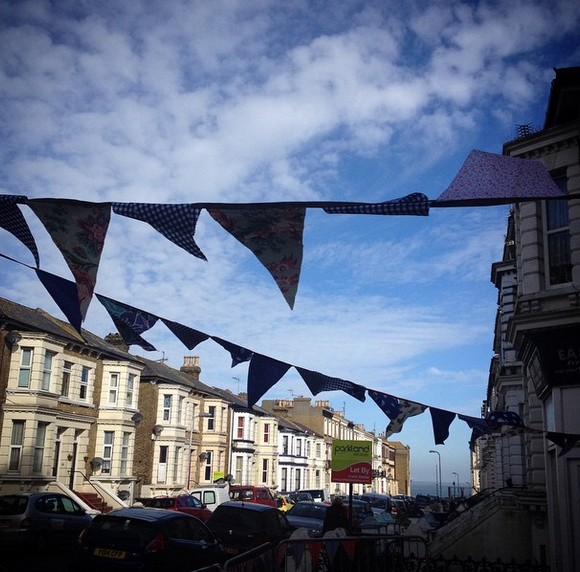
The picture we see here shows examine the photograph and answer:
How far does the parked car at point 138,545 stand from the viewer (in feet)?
33.8

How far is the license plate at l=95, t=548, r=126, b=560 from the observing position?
1032 cm

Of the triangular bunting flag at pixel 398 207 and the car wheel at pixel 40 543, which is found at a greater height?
the triangular bunting flag at pixel 398 207

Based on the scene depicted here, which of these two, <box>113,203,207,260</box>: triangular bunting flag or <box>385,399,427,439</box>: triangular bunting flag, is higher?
<box>113,203,207,260</box>: triangular bunting flag

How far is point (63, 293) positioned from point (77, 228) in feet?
5.22

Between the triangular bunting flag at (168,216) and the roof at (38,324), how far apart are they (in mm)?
17592

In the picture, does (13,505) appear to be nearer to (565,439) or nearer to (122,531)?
(122,531)

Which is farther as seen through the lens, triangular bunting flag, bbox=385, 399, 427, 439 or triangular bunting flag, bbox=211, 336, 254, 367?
triangular bunting flag, bbox=385, 399, 427, 439

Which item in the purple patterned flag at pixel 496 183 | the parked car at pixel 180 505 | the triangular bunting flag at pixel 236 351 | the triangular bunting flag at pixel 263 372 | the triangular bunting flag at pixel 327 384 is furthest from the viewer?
the parked car at pixel 180 505

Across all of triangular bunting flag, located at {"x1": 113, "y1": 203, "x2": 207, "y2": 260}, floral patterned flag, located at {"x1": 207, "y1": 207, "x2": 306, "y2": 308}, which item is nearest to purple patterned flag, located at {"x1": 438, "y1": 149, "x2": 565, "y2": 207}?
floral patterned flag, located at {"x1": 207, "y1": 207, "x2": 306, "y2": 308}

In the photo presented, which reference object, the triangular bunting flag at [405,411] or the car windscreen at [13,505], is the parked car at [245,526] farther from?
the car windscreen at [13,505]

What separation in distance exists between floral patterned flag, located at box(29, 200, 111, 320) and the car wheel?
37.8 feet

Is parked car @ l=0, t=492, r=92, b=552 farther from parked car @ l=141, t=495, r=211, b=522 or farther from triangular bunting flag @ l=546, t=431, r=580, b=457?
triangular bunting flag @ l=546, t=431, r=580, b=457

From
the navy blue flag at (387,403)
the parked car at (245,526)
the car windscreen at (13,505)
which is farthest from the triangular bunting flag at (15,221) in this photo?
the car windscreen at (13,505)

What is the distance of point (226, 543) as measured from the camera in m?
14.0
